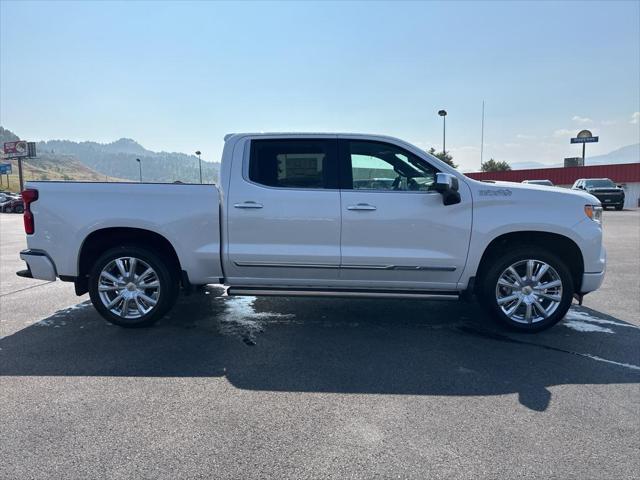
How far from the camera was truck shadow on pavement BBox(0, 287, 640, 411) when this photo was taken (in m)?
3.71

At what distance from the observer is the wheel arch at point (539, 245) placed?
483 cm

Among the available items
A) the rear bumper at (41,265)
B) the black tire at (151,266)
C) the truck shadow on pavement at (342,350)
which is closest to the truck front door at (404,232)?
the truck shadow on pavement at (342,350)

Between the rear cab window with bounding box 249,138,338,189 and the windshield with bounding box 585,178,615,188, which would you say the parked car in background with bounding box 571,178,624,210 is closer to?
the windshield with bounding box 585,178,615,188

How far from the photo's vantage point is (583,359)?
416 cm

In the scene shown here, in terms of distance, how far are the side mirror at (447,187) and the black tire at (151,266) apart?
3004mm

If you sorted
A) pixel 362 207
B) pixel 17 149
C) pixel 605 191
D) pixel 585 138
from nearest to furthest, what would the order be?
pixel 362 207, pixel 605 191, pixel 585 138, pixel 17 149

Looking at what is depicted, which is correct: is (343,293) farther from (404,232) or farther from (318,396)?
(318,396)

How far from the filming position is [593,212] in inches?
187

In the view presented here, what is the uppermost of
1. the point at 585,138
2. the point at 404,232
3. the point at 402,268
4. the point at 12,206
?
the point at 585,138

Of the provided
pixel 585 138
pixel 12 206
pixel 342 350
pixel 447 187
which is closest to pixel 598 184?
pixel 585 138

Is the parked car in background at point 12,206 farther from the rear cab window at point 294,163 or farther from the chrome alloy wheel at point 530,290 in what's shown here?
the chrome alloy wheel at point 530,290

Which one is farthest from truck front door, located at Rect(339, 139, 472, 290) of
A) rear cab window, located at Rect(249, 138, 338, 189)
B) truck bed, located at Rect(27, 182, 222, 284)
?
truck bed, located at Rect(27, 182, 222, 284)

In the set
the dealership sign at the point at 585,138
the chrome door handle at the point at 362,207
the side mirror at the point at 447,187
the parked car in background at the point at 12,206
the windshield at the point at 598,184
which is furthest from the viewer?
the dealership sign at the point at 585,138

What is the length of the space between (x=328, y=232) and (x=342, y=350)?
4.00 feet
